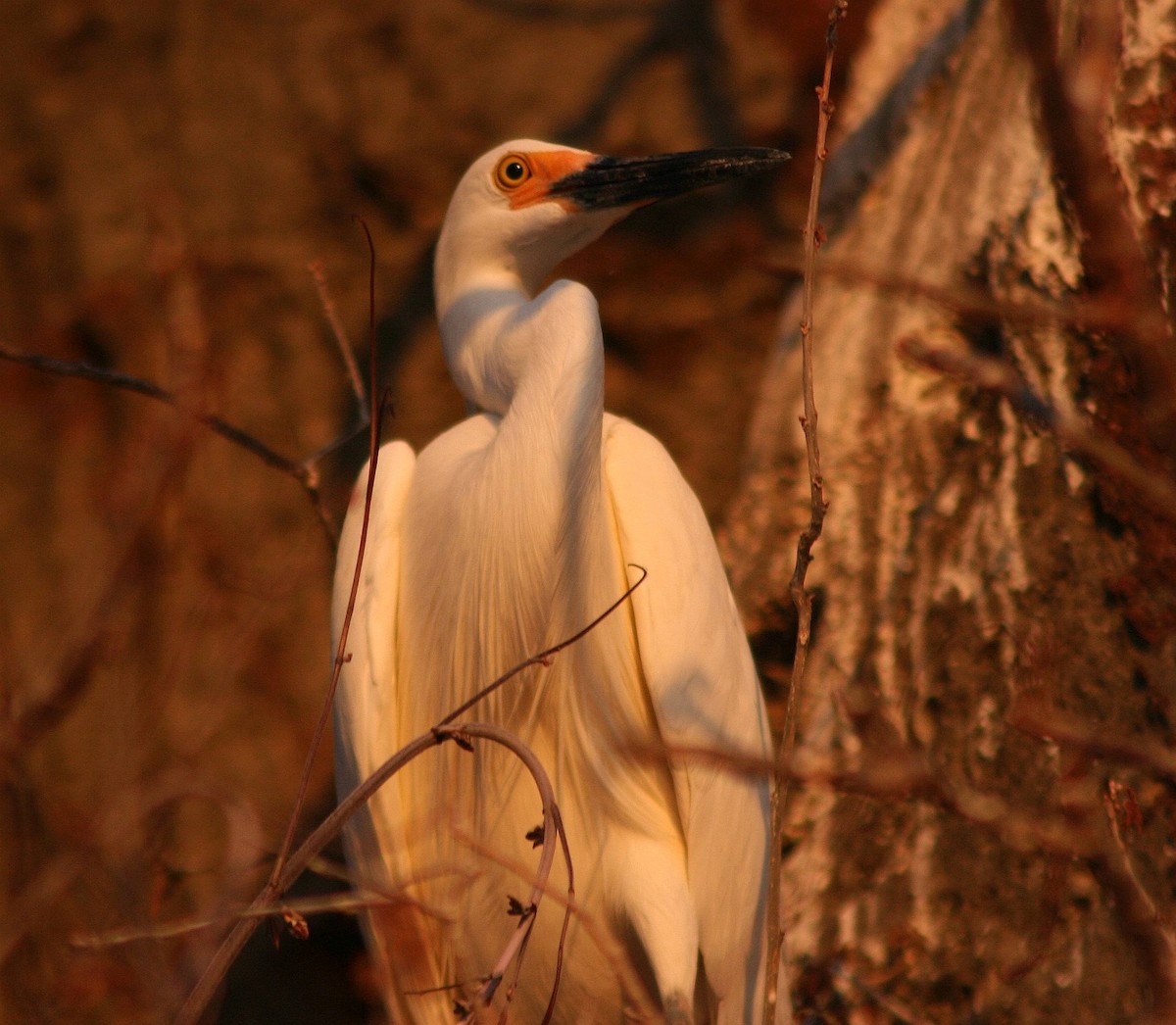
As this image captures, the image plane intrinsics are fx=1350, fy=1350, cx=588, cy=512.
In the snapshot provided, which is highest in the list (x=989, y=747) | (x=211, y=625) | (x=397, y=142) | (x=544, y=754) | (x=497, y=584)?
(x=397, y=142)

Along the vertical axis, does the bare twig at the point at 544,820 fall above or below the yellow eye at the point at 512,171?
below

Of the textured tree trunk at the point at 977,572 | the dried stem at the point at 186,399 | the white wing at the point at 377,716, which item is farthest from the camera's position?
the textured tree trunk at the point at 977,572

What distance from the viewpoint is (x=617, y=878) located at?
1825 mm

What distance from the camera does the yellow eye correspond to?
2246 mm

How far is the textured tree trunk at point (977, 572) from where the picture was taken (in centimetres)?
237

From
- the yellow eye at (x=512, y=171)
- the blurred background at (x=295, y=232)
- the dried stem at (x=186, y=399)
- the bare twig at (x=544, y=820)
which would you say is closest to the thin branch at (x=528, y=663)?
the bare twig at (x=544, y=820)

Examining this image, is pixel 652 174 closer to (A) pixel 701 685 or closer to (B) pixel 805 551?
(A) pixel 701 685

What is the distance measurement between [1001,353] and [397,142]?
2.27m

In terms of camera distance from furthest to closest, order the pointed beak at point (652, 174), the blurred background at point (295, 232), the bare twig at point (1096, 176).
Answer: the blurred background at point (295, 232), the pointed beak at point (652, 174), the bare twig at point (1096, 176)

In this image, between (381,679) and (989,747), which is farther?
(989,747)

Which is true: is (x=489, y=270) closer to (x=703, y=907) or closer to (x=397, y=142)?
(x=703, y=907)

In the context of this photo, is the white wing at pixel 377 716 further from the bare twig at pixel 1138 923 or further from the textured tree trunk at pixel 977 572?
the bare twig at pixel 1138 923

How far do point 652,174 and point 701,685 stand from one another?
33.8 inches

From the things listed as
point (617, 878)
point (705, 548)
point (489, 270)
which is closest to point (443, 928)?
point (617, 878)
